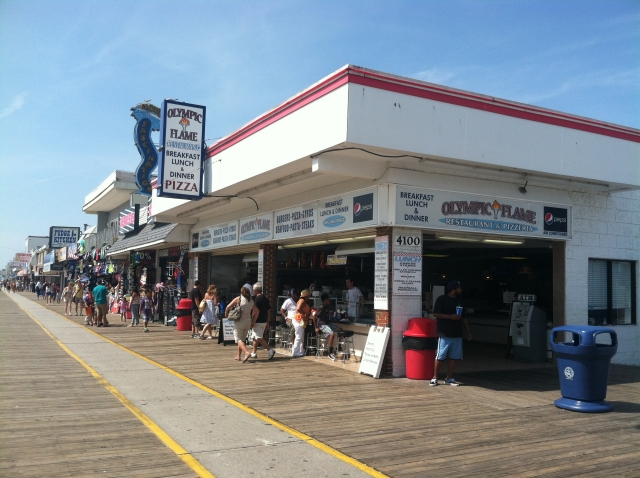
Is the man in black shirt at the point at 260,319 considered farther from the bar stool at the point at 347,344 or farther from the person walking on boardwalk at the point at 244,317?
the bar stool at the point at 347,344

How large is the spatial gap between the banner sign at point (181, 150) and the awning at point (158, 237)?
22.3 ft

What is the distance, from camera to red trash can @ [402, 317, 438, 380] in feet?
35.1

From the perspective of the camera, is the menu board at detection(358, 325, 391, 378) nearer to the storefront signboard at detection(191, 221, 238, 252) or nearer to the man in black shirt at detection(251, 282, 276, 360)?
the man in black shirt at detection(251, 282, 276, 360)

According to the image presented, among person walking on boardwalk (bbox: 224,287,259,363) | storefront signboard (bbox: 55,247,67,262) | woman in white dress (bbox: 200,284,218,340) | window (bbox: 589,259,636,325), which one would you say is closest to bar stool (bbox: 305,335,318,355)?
person walking on boardwalk (bbox: 224,287,259,363)

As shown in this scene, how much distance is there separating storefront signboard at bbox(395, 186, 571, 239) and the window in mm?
1622

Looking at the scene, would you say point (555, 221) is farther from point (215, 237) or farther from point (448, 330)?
point (215, 237)

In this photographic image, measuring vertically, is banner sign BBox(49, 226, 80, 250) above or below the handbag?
above

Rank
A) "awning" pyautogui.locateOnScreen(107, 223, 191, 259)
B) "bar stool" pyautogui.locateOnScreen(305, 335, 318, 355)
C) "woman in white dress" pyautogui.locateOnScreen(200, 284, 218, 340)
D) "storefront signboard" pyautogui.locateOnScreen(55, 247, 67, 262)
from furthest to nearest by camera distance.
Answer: "storefront signboard" pyautogui.locateOnScreen(55, 247, 67, 262) < "awning" pyautogui.locateOnScreen(107, 223, 191, 259) < "woman in white dress" pyautogui.locateOnScreen(200, 284, 218, 340) < "bar stool" pyautogui.locateOnScreen(305, 335, 318, 355)

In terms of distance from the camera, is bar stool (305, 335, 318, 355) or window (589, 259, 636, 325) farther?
bar stool (305, 335, 318, 355)

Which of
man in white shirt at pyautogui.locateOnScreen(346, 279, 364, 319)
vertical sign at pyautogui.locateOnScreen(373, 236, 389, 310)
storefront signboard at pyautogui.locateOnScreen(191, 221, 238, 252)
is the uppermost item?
storefront signboard at pyautogui.locateOnScreen(191, 221, 238, 252)

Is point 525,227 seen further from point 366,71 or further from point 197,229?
point 197,229

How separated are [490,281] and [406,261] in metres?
12.5

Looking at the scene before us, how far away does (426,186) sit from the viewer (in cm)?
1148

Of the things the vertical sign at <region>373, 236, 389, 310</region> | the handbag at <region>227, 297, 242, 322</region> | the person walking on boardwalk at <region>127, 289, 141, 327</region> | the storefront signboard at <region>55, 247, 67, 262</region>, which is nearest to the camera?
the vertical sign at <region>373, 236, 389, 310</region>
